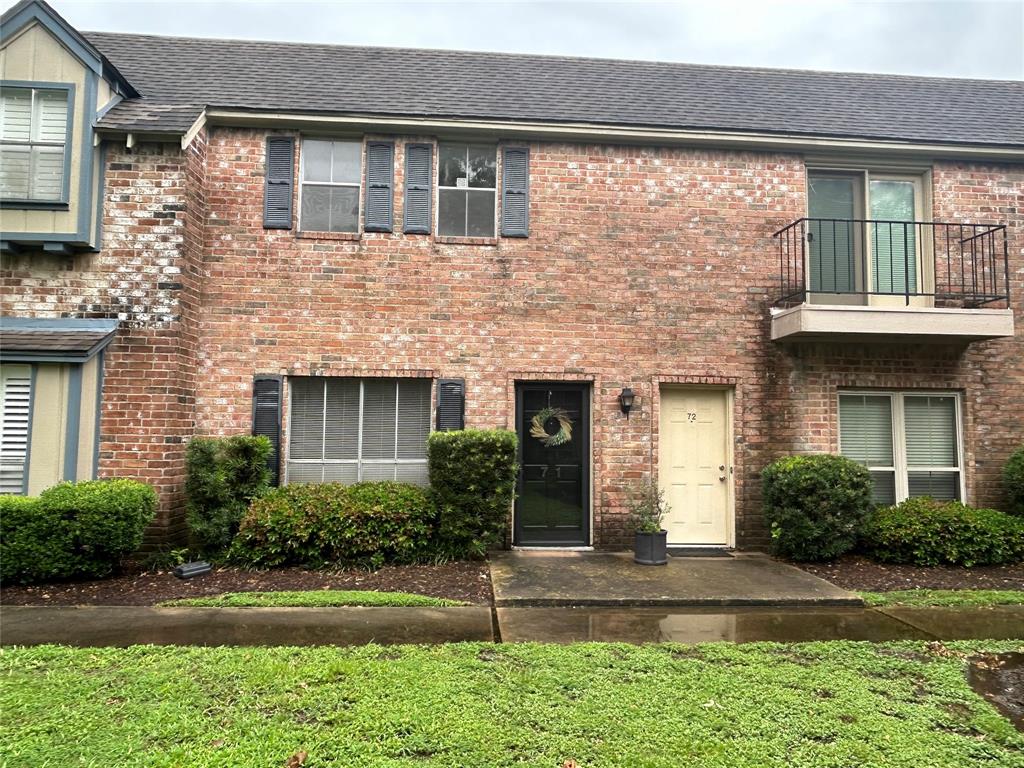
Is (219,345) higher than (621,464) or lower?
higher

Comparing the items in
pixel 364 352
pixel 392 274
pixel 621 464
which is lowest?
pixel 621 464

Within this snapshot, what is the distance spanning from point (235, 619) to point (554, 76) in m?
8.87

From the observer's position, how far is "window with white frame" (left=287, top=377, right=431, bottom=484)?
766cm

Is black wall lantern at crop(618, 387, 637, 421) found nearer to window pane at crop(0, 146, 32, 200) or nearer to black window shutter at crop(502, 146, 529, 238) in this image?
black window shutter at crop(502, 146, 529, 238)

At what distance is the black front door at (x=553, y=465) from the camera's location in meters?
7.72

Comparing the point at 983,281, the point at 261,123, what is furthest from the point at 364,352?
the point at 983,281

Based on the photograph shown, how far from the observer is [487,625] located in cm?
483

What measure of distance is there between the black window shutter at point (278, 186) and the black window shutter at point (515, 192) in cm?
276

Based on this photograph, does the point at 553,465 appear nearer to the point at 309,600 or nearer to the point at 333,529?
the point at 333,529

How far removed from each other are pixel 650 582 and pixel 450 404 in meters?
3.21

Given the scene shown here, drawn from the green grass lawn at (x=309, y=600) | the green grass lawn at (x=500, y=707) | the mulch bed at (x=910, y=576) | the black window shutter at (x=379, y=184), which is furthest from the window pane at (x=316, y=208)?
the mulch bed at (x=910, y=576)

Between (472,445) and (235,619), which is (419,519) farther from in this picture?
(235,619)

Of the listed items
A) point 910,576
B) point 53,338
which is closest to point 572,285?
point 910,576

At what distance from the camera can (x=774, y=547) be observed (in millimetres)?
7371
